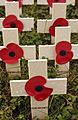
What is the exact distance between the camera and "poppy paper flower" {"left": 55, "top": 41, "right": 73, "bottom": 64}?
2.38 meters

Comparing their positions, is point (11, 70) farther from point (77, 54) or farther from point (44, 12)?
point (44, 12)

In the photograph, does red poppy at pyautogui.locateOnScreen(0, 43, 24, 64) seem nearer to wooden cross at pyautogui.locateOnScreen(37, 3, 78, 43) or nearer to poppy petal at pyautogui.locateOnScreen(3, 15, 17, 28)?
poppy petal at pyautogui.locateOnScreen(3, 15, 17, 28)

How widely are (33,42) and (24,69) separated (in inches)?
15.3

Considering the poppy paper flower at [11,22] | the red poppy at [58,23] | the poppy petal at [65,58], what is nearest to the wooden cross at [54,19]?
the red poppy at [58,23]

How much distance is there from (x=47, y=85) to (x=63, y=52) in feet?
0.84

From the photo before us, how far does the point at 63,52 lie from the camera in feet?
7.80

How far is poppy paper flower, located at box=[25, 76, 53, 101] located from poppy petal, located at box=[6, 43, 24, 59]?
272mm

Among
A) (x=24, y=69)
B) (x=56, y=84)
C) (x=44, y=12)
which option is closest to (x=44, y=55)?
(x=24, y=69)

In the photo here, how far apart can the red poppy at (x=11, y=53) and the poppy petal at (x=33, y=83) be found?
27cm

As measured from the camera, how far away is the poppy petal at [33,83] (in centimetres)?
215

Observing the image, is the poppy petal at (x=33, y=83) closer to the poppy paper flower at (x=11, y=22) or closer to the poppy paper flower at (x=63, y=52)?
the poppy paper flower at (x=63, y=52)

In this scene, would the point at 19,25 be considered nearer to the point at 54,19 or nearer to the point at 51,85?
the point at 54,19


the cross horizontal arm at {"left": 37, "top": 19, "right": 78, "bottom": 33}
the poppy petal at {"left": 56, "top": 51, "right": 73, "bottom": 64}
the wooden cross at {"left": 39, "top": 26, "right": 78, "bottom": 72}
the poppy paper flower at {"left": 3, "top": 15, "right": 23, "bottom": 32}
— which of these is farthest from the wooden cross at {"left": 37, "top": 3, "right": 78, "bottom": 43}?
the poppy petal at {"left": 56, "top": 51, "right": 73, "bottom": 64}

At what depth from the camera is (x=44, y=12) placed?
3.33m
